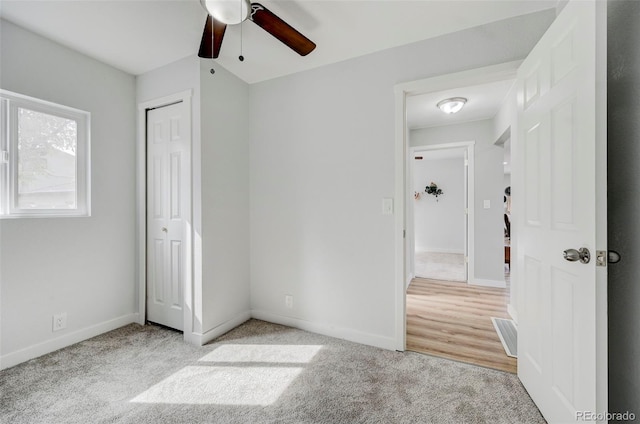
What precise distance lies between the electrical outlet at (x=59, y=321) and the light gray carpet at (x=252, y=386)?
0.68ft

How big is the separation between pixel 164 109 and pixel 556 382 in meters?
3.39

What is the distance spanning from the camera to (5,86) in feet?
6.21

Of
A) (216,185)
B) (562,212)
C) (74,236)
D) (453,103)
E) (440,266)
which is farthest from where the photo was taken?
(440,266)

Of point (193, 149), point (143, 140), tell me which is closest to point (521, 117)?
point (193, 149)

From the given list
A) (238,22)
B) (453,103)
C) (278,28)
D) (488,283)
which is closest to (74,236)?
(238,22)

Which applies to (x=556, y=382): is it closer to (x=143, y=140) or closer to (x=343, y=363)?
(x=343, y=363)

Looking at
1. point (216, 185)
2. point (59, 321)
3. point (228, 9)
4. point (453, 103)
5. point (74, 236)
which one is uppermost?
point (453, 103)

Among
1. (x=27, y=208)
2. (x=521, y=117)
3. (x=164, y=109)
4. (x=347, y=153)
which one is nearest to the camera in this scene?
(x=521, y=117)

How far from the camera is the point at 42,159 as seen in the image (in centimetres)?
213

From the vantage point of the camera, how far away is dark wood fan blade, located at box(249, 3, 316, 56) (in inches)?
58.7

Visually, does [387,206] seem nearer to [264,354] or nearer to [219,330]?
[264,354]

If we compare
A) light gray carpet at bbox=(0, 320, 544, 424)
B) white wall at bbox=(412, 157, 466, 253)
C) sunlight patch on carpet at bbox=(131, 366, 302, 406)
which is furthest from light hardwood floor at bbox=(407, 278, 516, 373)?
white wall at bbox=(412, 157, 466, 253)

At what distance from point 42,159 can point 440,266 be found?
577 centimetres

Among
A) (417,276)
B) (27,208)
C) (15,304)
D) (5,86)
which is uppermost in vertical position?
(5,86)
